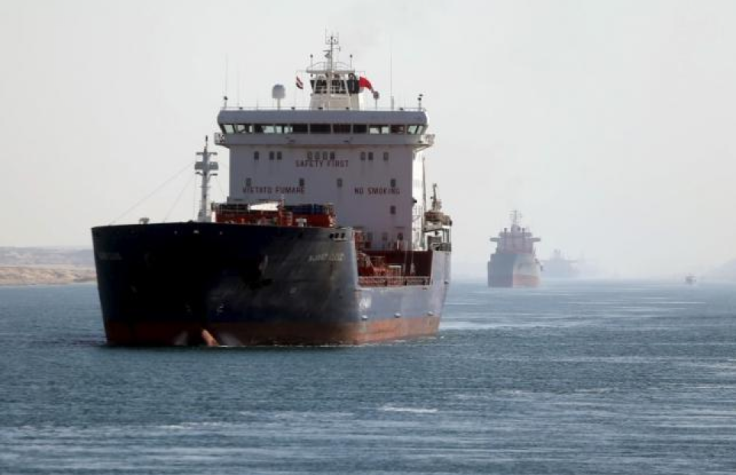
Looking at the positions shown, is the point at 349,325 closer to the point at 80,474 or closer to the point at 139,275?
the point at 139,275

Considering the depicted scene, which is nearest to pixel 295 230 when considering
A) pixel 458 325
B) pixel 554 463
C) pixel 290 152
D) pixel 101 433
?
pixel 290 152

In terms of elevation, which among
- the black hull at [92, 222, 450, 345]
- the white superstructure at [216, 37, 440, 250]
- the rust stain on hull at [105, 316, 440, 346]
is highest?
the white superstructure at [216, 37, 440, 250]

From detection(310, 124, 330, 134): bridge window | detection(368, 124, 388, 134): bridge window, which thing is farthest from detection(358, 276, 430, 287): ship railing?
detection(310, 124, 330, 134): bridge window

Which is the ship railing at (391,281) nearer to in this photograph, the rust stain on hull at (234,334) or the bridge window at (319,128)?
the rust stain on hull at (234,334)

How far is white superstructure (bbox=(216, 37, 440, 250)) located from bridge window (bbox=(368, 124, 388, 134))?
4 centimetres

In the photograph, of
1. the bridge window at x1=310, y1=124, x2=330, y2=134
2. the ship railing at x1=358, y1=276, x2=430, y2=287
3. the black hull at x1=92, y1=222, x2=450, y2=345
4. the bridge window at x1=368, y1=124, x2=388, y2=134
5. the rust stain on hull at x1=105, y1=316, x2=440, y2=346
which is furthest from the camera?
the bridge window at x1=368, y1=124, x2=388, y2=134

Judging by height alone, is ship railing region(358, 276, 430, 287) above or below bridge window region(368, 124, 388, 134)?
below

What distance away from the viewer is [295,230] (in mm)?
56375

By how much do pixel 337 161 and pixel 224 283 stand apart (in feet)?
47.5

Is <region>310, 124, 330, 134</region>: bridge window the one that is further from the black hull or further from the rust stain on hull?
the rust stain on hull

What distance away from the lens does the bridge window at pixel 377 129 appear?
2719 inches

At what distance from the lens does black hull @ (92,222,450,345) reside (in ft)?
181

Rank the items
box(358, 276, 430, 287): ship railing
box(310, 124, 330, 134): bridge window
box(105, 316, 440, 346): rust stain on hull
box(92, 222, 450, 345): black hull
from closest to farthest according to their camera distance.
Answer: box(92, 222, 450, 345): black hull
box(105, 316, 440, 346): rust stain on hull
box(358, 276, 430, 287): ship railing
box(310, 124, 330, 134): bridge window

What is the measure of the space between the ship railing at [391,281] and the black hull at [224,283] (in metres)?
3.14
